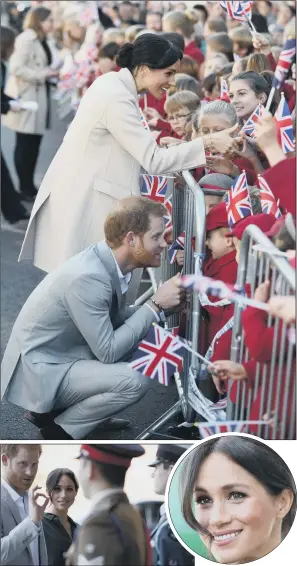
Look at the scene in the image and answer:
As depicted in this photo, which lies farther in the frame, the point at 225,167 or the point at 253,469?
the point at 225,167

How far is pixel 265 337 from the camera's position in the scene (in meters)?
3.42

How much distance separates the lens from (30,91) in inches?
395

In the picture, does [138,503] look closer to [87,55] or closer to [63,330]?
[63,330]

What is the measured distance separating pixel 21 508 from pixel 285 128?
1.57 metres

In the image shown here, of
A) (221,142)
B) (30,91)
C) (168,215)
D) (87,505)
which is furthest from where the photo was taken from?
(30,91)

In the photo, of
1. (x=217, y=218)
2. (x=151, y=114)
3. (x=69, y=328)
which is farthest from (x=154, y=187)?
(x=151, y=114)

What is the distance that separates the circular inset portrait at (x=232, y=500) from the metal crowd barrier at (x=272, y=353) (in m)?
0.10

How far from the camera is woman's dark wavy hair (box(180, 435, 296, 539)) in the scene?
136 inches

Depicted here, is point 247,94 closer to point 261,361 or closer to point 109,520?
point 261,361

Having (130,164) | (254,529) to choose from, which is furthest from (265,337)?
(130,164)

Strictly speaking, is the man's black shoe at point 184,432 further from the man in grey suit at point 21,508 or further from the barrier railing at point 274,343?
the man in grey suit at point 21,508

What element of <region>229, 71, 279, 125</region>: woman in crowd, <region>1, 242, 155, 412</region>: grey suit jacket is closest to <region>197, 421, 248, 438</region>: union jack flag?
<region>1, 242, 155, 412</region>: grey suit jacket

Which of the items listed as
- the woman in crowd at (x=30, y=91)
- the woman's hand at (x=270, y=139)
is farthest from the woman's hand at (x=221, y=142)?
the woman in crowd at (x=30, y=91)

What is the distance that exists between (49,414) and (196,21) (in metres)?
7.77
